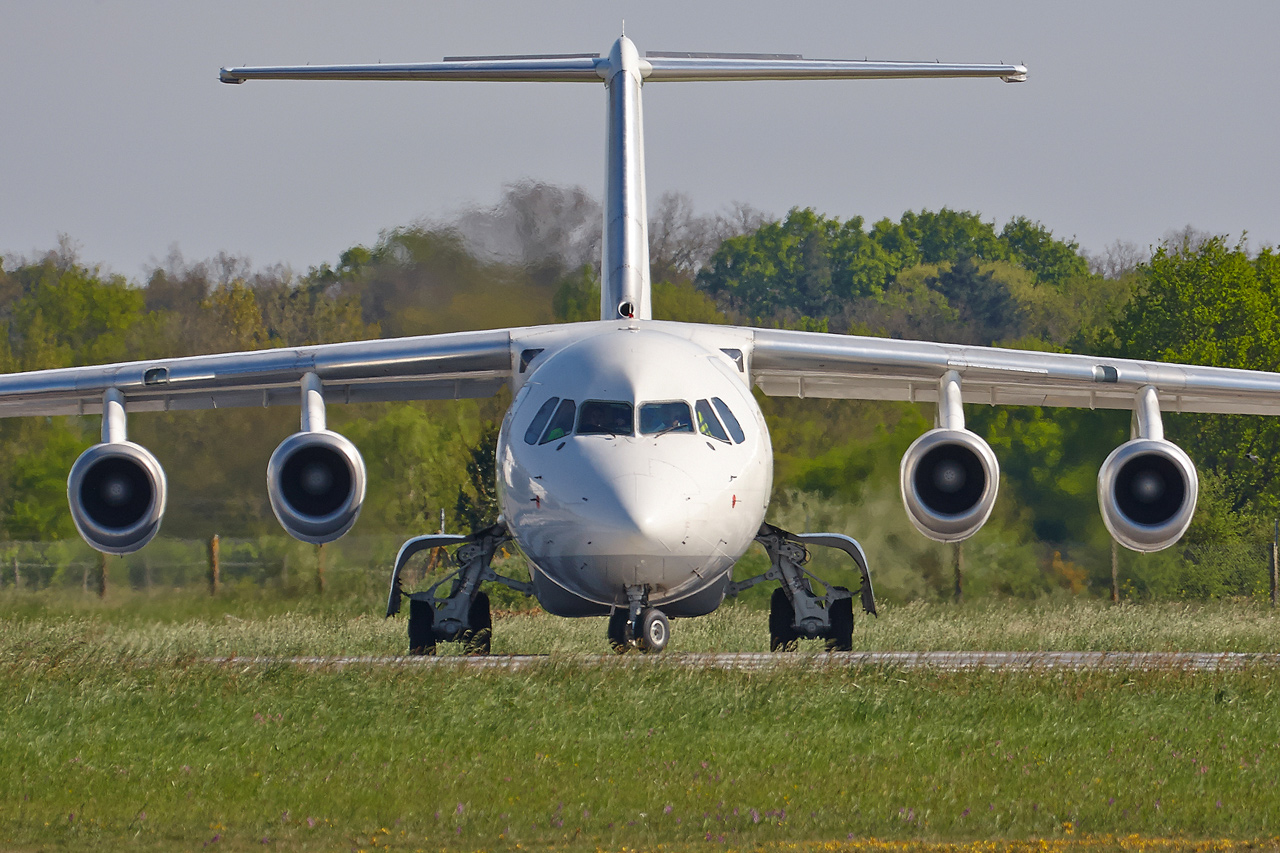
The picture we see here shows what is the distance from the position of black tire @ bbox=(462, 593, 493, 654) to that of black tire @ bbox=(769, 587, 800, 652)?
2.60 meters

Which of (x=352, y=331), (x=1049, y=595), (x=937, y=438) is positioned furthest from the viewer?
(x=352, y=331)

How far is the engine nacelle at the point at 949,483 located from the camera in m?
15.0

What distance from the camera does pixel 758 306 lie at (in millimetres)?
46219

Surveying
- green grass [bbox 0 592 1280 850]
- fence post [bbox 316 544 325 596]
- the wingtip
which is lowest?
green grass [bbox 0 592 1280 850]

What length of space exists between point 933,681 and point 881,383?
548 cm

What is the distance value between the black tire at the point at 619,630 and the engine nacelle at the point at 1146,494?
4622 millimetres

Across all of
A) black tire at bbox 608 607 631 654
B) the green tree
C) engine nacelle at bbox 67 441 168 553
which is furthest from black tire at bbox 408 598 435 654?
the green tree

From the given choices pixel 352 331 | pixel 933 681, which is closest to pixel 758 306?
pixel 352 331

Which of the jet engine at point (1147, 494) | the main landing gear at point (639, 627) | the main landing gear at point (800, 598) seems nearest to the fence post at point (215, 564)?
the main landing gear at point (800, 598)

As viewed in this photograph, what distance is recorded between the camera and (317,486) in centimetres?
1512

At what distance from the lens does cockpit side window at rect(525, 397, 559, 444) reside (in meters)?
12.9

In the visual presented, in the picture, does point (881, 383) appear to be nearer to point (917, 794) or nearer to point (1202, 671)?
point (1202, 671)

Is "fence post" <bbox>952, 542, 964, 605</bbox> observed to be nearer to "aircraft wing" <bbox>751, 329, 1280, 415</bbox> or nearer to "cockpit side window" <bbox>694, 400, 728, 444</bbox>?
"aircraft wing" <bbox>751, 329, 1280, 415</bbox>

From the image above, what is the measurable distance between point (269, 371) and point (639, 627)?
4.82m
